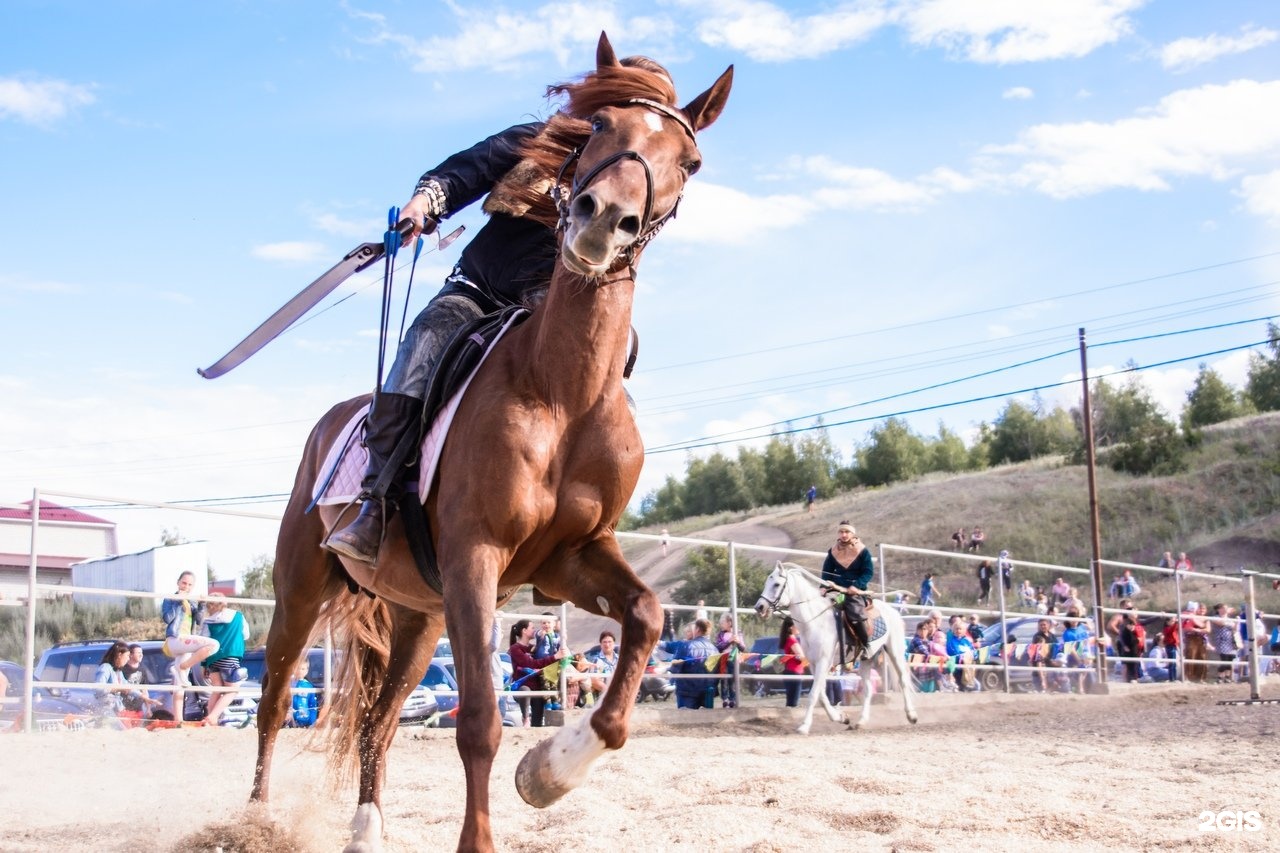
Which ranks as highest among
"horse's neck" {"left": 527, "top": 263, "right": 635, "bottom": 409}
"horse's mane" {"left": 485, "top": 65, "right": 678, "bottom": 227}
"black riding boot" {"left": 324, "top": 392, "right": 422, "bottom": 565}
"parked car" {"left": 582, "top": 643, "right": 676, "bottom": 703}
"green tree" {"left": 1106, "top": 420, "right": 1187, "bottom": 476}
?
"green tree" {"left": 1106, "top": 420, "right": 1187, "bottom": 476}

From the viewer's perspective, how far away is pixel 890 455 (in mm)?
96938

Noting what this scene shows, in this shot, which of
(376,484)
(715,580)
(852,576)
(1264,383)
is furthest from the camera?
(1264,383)

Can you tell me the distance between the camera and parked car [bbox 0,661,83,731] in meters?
9.89

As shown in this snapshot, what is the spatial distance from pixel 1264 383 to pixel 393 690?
95.4 metres

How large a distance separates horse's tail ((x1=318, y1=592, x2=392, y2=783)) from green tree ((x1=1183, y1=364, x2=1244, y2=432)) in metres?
90.8

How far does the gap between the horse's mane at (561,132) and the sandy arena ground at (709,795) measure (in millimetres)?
2925

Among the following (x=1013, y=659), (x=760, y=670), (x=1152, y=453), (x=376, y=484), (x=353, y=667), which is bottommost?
(x=760, y=670)

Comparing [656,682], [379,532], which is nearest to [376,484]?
[379,532]

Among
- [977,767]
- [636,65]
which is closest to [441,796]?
[977,767]

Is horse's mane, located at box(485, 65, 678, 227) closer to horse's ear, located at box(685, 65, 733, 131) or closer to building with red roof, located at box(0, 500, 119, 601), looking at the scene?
horse's ear, located at box(685, 65, 733, 131)

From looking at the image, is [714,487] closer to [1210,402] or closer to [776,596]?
[1210,402]

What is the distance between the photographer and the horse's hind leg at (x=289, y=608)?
635 centimetres

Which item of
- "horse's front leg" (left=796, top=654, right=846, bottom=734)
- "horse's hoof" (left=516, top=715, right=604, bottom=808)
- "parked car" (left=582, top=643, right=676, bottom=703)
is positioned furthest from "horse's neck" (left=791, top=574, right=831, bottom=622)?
"horse's hoof" (left=516, top=715, right=604, bottom=808)

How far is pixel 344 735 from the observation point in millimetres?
6215
